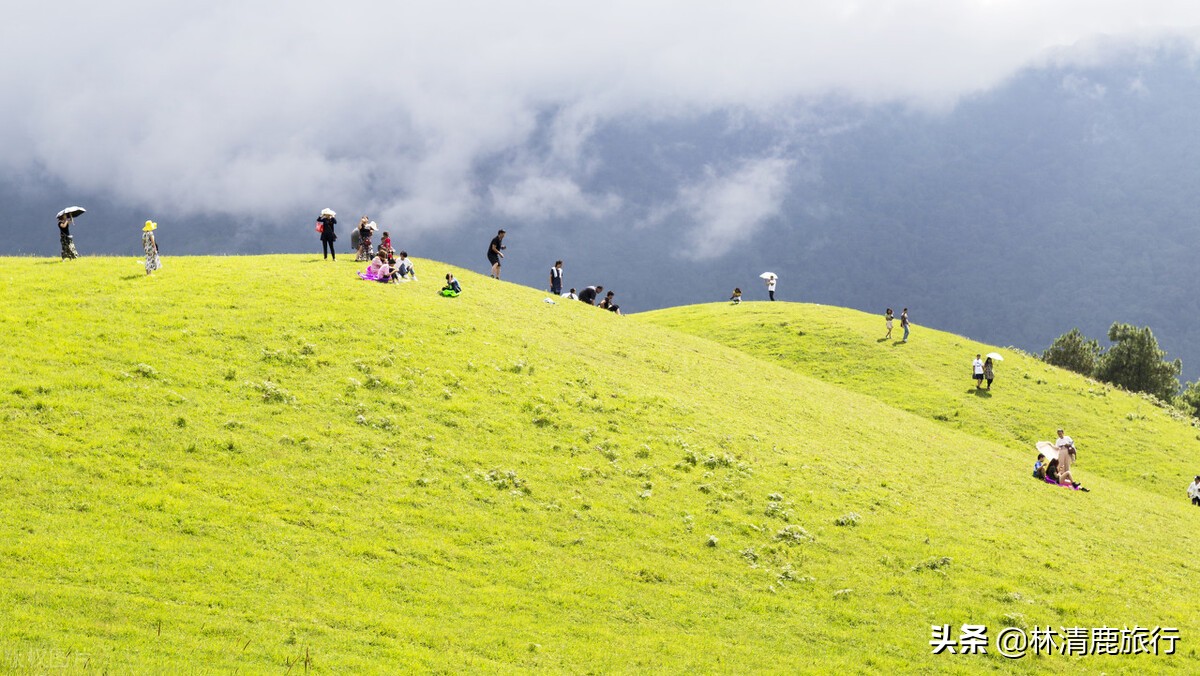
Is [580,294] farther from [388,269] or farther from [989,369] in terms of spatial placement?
[989,369]

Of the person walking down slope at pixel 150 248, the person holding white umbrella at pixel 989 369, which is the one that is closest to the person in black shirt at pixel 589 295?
the person walking down slope at pixel 150 248

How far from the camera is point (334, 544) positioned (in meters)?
25.1

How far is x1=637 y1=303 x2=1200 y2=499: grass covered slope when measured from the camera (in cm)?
6091

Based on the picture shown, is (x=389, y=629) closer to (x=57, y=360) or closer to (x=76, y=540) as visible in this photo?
(x=76, y=540)

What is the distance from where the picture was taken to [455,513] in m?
28.3

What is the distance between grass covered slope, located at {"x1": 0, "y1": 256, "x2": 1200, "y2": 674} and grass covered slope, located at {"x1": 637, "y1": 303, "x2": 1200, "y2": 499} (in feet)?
52.5

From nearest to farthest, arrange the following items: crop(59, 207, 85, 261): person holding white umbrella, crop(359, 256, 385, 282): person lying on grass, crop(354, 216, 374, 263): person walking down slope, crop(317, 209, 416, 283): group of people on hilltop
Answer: crop(59, 207, 85, 261): person holding white umbrella < crop(359, 256, 385, 282): person lying on grass < crop(317, 209, 416, 283): group of people on hilltop < crop(354, 216, 374, 263): person walking down slope

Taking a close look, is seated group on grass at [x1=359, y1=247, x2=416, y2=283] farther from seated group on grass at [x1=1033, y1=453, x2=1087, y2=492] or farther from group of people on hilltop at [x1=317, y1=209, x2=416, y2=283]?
seated group on grass at [x1=1033, y1=453, x2=1087, y2=492]

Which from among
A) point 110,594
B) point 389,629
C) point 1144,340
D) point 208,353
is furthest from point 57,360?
point 1144,340

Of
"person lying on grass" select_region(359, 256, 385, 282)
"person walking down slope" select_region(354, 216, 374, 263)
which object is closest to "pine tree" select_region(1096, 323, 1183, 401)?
"person walking down slope" select_region(354, 216, 374, 263)

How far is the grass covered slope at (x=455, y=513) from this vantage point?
21500mm

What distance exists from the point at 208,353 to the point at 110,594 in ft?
56.0

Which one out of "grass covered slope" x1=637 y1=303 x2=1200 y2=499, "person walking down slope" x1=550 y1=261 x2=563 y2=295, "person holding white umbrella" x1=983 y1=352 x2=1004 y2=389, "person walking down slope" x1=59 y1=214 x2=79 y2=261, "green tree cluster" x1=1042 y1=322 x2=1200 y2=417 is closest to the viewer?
"person walking down slope" x1=59 y1=214 x2=79 y2=261

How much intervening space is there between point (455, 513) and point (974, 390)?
53.5 m
